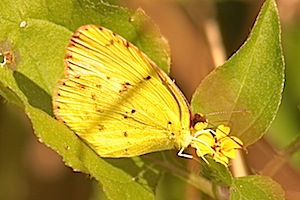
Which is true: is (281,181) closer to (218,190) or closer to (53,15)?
(218,190)

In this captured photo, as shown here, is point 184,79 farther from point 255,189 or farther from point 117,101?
point 255,189

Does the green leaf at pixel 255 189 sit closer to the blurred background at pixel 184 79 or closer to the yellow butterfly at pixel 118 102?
the yellow butterfly at pixel 118 102

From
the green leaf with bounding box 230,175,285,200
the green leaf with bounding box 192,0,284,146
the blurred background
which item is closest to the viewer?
the green leaf with bounding box 230,175,285,200

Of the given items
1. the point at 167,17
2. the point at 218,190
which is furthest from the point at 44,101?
the point at 167,17

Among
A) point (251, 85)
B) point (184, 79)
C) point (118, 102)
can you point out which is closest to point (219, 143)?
point (251, 85)

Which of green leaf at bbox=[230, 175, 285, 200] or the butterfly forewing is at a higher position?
the butterfly forewing

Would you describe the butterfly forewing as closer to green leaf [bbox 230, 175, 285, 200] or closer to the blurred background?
green leaf [bbox 230, 175, 285, 200]

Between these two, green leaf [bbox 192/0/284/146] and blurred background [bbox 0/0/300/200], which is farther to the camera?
blurred background [bbox 0/0/300/200]

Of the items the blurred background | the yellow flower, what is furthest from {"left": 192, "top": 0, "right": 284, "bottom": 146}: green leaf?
the blurred background
